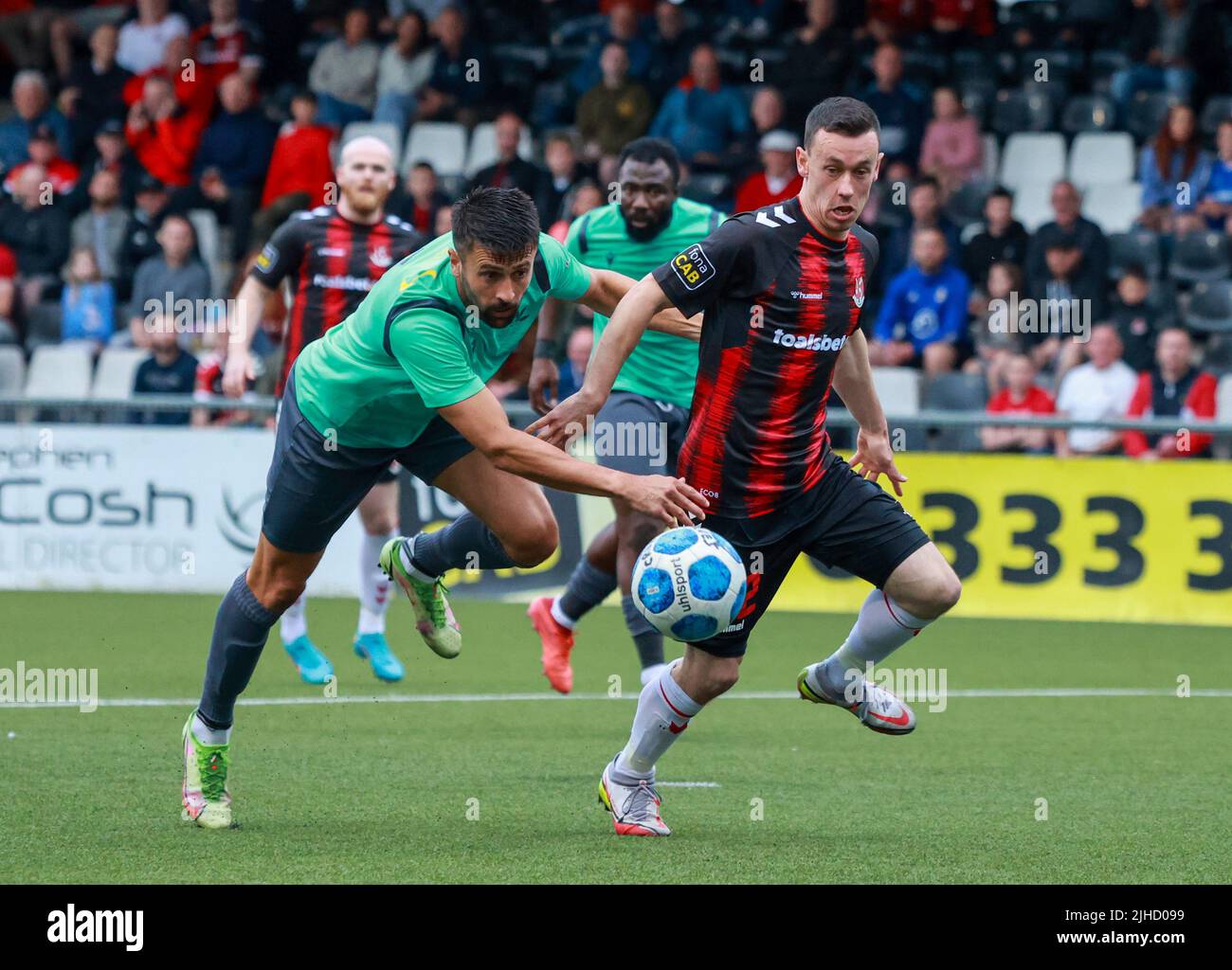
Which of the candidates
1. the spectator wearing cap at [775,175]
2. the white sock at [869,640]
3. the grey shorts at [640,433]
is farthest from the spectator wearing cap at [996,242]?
the white sock at [869,640]

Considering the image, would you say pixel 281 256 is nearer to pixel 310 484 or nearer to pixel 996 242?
pixel 310 484

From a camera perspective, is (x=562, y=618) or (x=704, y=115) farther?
(x=704, y=115)

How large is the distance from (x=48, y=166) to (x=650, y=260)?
1094 centimetres

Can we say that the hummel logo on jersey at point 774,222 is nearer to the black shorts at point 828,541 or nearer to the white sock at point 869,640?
the black shorts at point 828,541

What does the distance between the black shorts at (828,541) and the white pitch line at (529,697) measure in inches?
144

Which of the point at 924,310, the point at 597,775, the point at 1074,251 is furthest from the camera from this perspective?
the point at 924,310

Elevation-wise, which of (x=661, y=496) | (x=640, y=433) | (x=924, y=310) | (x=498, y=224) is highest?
(x=924, y=310)

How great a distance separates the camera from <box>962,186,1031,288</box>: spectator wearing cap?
15852mm

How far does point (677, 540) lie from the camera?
623cm

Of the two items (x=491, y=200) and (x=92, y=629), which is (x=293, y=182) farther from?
(x=491, y=200)

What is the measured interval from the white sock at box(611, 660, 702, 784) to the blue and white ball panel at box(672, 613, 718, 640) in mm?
529

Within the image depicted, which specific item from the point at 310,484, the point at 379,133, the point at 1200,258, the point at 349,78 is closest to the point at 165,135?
the point at 349,78

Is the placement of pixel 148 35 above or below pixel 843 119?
above

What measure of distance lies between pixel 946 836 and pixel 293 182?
494 inches
